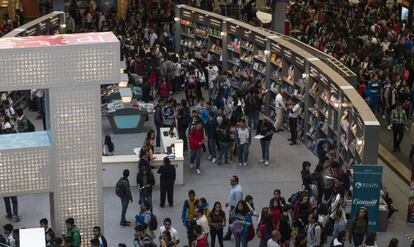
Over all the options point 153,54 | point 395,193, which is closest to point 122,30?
point 153,54

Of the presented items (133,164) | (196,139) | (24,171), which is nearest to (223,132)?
(196,139)

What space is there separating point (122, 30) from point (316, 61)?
10.7 meters

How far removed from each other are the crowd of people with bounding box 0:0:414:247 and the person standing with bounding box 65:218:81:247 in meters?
0.02

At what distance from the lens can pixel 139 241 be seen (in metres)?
14.2

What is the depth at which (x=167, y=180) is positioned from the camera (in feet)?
57.8

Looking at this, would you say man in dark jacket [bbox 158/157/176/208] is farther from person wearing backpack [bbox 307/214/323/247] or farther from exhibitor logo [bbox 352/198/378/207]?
exhibitor logo [bbox 352/198/378/207]

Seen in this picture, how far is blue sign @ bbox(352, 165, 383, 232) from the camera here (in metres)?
16.2

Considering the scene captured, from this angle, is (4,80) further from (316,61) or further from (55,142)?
(316,61)

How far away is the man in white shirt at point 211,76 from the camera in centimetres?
2433

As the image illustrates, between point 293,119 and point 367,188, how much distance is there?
5.23 meters

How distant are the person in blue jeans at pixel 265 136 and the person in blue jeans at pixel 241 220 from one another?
473 centimetres

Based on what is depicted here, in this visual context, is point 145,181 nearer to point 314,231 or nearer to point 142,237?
point 142,237

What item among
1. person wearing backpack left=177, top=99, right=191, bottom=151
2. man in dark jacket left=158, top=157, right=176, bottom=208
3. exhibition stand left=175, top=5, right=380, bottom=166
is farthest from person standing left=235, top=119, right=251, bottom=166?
man in dark jacket left=158, top=157, right=176, bottom=208

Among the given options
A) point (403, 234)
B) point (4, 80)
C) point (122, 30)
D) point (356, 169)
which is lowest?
point (403, 234)
